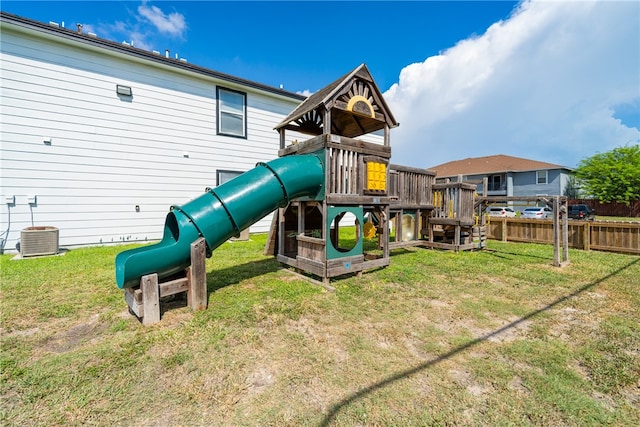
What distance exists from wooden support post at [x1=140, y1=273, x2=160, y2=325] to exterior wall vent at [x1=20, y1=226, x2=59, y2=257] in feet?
20.2

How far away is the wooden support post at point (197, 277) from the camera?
3.95 meters

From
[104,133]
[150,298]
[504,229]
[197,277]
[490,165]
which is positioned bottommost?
[150,298]

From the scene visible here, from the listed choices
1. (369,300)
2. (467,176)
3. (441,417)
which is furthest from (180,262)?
(467,176)

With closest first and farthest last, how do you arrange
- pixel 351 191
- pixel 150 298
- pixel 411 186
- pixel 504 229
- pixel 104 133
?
pixel 150 298 → pixel 351 191 → pixel 104 133 → pixel 411 186 → pixel 504 229

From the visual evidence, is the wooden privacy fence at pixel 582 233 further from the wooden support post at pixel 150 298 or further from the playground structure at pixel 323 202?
the wooden support post at pixel 150 298

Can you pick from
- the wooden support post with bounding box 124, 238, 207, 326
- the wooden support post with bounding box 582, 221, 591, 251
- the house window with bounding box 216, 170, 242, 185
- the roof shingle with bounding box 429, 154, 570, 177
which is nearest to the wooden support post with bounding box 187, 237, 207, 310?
the wooden support post with bounding box 124, 238, 207, 326

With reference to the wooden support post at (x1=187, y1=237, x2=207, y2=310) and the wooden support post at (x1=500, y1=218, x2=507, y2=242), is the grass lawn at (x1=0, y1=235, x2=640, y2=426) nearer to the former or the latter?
the wooden support post at (x1=187, y1=237, x2=207, y2=310)

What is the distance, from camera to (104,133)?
340 inches

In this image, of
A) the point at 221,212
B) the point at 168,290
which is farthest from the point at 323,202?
the point at 168,290


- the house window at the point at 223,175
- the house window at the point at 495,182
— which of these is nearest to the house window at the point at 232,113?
the house window at the point at 223,175

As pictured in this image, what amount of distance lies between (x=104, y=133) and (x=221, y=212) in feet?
23.7

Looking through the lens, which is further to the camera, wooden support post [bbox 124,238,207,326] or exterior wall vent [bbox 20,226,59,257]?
exterior wall vent [bbox 20,226,59,257]

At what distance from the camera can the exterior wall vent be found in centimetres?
707

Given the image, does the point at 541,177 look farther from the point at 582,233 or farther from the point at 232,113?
the point at 232,113
